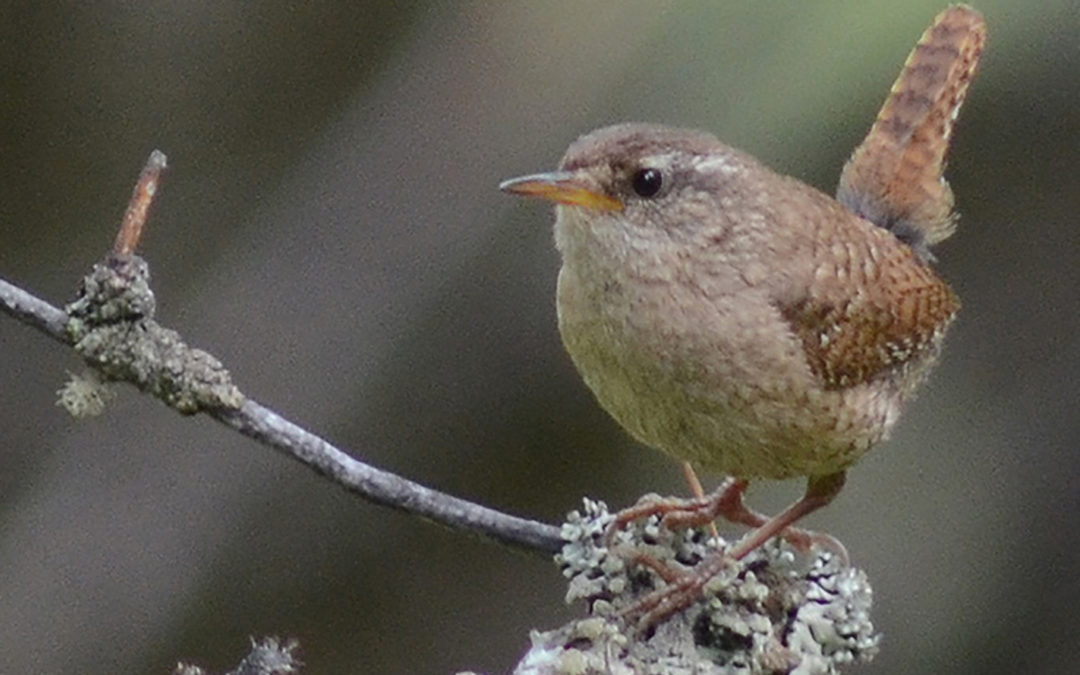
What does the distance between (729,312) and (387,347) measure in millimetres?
1579

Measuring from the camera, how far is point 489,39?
12.6ft

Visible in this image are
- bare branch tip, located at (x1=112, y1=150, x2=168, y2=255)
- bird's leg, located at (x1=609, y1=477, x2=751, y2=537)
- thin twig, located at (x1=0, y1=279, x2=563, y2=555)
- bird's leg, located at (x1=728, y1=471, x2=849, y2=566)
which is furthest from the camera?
bird's leg, located at (x1=609, y1=477, x2=751, y2=537)

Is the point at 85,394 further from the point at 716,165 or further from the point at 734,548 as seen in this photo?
the point at 716,165

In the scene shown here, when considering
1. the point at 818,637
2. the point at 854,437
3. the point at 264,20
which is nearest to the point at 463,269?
the point at 264,20

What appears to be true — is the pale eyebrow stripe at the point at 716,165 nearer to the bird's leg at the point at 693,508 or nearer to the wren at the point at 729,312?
the wren at the point at 729,312

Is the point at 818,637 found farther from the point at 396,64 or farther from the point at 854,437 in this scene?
the point at 396,64

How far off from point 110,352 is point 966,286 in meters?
2.59

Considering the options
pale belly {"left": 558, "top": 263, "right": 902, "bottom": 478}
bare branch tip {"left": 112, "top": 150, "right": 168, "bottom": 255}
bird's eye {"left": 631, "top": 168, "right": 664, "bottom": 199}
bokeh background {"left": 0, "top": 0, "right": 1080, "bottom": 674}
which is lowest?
pale belly {"left": 558, "top": 263, "right": 902, "bottom": 478}

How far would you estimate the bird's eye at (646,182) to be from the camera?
2475mm

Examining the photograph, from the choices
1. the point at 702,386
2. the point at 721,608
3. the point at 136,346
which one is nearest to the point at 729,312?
the point at 702,386

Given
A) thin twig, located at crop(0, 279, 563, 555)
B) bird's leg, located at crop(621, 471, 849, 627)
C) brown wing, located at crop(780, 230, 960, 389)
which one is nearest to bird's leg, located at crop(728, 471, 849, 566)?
bird's leg, located at crop(621, 471, 849, 627)

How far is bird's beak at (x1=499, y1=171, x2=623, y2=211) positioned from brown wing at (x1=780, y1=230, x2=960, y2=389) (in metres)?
0.33

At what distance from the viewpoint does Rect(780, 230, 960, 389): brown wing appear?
8.28 feet

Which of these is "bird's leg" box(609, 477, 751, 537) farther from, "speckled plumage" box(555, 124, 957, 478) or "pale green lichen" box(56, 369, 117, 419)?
"pale green lichen" box(56, 369, 117, 419)
